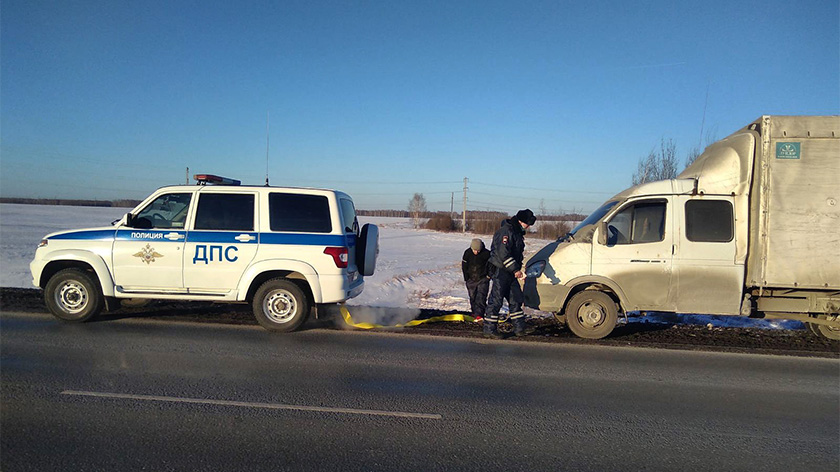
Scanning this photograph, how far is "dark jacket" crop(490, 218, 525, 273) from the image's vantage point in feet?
25.8

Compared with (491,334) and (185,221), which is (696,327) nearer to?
(491,334)

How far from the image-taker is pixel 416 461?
3.79m

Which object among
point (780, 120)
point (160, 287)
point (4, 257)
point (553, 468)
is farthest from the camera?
point (4, 257)

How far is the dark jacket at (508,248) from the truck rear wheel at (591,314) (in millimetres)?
1077

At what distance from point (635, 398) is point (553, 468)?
6.88 ft

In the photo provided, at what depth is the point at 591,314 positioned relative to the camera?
7.88 m

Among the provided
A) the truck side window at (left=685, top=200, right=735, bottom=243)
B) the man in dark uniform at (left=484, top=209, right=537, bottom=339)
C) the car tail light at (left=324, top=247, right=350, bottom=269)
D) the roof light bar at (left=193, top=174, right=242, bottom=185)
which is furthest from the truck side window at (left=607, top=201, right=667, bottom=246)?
the roof light bar at (left=193, top=174, right=242, bottom=185)

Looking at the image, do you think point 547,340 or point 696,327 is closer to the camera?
point 547,340

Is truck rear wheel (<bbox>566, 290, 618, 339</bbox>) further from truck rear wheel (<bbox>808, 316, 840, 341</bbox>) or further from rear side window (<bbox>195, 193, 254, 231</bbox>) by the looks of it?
rear side window (<bbox>195, 193, 254, 231</bbox>)

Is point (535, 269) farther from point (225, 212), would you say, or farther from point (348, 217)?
point (225, 212)

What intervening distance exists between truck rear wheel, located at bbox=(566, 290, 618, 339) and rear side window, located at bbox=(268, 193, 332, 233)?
4126 mm

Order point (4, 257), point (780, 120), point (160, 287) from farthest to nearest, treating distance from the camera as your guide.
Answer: point (4, 257), point (160, 287), point (780, 120)

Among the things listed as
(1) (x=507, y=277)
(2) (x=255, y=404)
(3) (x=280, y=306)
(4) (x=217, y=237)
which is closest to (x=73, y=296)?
(4) (x=217, y=237)

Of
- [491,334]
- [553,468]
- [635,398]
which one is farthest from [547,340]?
[553,468]
